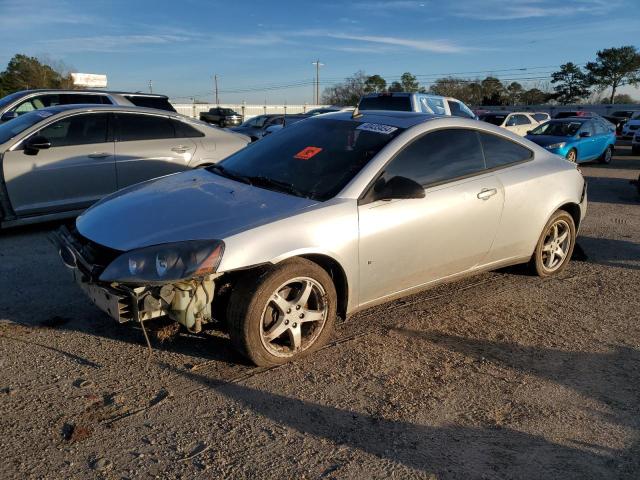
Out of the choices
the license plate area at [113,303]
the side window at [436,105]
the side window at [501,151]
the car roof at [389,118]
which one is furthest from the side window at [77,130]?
the side window at [436,105]

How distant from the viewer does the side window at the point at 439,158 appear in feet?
13.1

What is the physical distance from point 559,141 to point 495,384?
39.5 feet

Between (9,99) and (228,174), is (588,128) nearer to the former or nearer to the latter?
(228,174)

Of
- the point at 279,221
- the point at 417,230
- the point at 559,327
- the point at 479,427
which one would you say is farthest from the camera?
the point at 559,327

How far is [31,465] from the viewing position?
8.18 feet

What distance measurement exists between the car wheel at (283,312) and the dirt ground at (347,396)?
5.6 inches

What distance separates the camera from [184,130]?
771 centimetres

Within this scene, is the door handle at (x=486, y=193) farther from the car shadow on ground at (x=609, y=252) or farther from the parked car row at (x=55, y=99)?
the parked car row at (x=55, y=99)

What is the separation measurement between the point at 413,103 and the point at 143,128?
20.9 ft

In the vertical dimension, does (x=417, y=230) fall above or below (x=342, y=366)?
above

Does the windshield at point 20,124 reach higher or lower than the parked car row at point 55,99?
lower

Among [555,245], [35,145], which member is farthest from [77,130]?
[555,245]

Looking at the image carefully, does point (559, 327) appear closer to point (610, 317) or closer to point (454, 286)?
point (610, 317)

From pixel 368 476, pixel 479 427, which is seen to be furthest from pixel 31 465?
pixel 479 427
